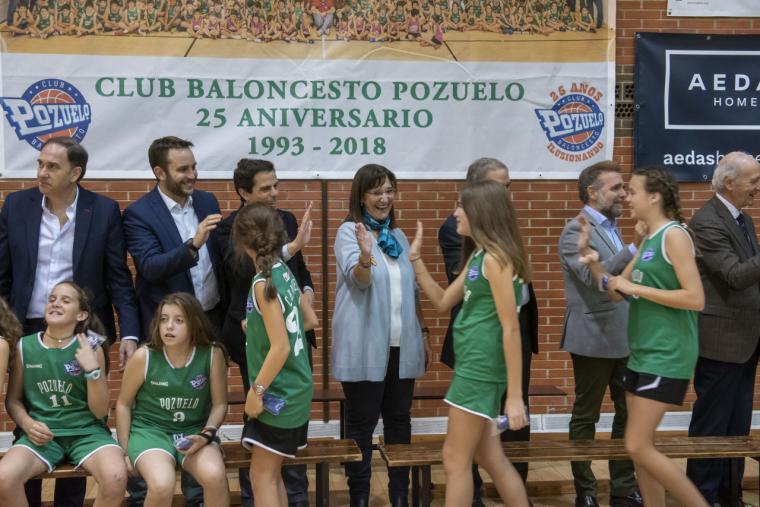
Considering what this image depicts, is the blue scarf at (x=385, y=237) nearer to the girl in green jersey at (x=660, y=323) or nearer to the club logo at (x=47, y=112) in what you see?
the girl in green jersey at (x=660, y=323)

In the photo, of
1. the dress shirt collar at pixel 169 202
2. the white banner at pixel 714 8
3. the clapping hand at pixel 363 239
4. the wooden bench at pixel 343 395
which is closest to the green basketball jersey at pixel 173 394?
the dress shirt collar at pixel 169 202

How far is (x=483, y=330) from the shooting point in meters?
3.78

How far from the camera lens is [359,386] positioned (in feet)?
15.3

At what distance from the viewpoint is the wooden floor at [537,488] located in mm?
5277

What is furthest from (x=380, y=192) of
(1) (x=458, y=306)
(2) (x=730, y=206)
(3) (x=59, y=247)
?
(2) (x=730, y=206)

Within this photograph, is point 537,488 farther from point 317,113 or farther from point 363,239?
point 317,113

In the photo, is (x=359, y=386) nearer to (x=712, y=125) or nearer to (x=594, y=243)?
(x=594, y=243)

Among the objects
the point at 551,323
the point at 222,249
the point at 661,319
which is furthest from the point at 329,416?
the point at 661,319

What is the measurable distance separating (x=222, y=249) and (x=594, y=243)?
195 cm

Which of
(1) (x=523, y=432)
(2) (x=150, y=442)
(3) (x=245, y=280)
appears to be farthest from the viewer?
(1) (x=523, y=432)

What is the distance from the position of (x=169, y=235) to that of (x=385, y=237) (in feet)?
3.60

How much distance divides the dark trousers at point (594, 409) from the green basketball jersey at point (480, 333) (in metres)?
1.21

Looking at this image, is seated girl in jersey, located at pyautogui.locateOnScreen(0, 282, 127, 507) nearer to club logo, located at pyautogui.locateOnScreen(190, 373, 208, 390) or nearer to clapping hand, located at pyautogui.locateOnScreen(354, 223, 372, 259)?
club logo, located at pyautogui.locateOnScreen(190, 373, 208, 390)

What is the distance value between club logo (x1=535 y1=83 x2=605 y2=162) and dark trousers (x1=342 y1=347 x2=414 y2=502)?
7.84 ft
